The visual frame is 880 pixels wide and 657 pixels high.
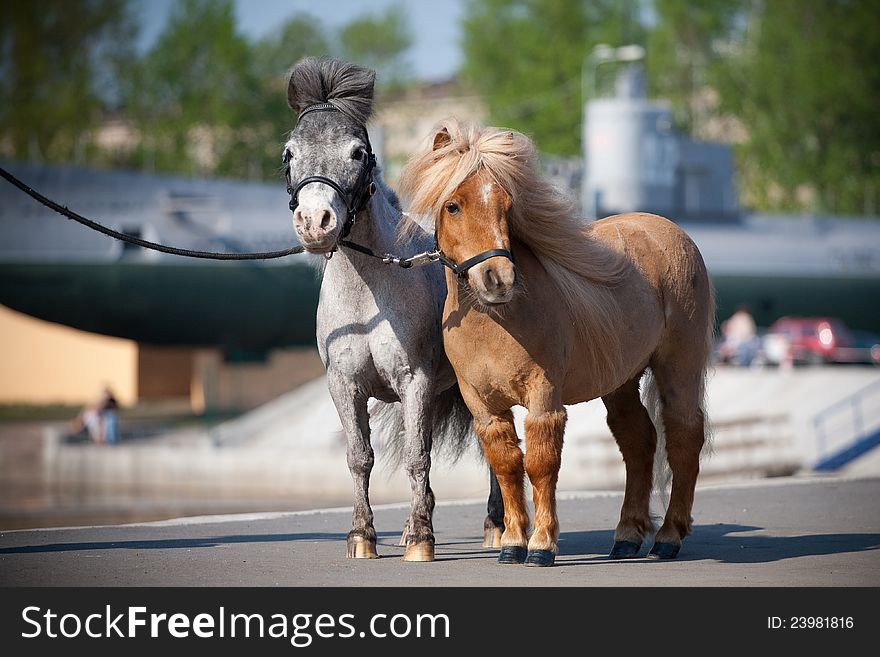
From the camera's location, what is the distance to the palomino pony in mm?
6633

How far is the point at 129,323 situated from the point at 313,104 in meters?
26.3

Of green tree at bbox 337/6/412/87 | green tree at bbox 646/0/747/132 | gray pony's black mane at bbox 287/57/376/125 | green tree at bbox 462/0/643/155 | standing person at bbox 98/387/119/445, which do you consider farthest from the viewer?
green tree at bbox 337/6/412/87

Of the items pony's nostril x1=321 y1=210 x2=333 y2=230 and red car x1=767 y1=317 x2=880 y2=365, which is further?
red car x1=767 y1=317 x2=880 y2=365

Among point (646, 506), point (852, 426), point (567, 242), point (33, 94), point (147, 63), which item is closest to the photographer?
point (567, 242)

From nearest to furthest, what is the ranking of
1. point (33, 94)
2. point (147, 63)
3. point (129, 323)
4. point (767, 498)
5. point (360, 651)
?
point (360, 651), point (767, 498), point (129, 323), point (33, 94), point (147, 63)

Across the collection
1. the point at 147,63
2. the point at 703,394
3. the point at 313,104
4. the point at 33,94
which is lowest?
the point at 703,394

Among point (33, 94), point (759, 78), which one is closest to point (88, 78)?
point (33, 94)

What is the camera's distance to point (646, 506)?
7.86 metres

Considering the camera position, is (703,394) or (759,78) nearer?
(703,394)

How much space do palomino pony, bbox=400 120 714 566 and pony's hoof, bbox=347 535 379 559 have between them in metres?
0.78

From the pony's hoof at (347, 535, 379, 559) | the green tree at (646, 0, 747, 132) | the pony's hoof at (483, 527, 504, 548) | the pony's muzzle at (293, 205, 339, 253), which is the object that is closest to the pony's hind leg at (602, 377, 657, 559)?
the pony's hoof at (483, 527, 504, 548)

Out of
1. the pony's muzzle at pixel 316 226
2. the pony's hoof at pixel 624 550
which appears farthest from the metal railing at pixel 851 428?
the pony's muzzle at pixel 316 226

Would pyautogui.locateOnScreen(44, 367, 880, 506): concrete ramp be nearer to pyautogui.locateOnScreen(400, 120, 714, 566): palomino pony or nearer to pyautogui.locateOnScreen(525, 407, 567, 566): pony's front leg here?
pyautogui.locateOnScreen(400, 120, 714, 566): palomino pony

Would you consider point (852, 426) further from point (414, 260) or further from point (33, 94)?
point (33, 94)
